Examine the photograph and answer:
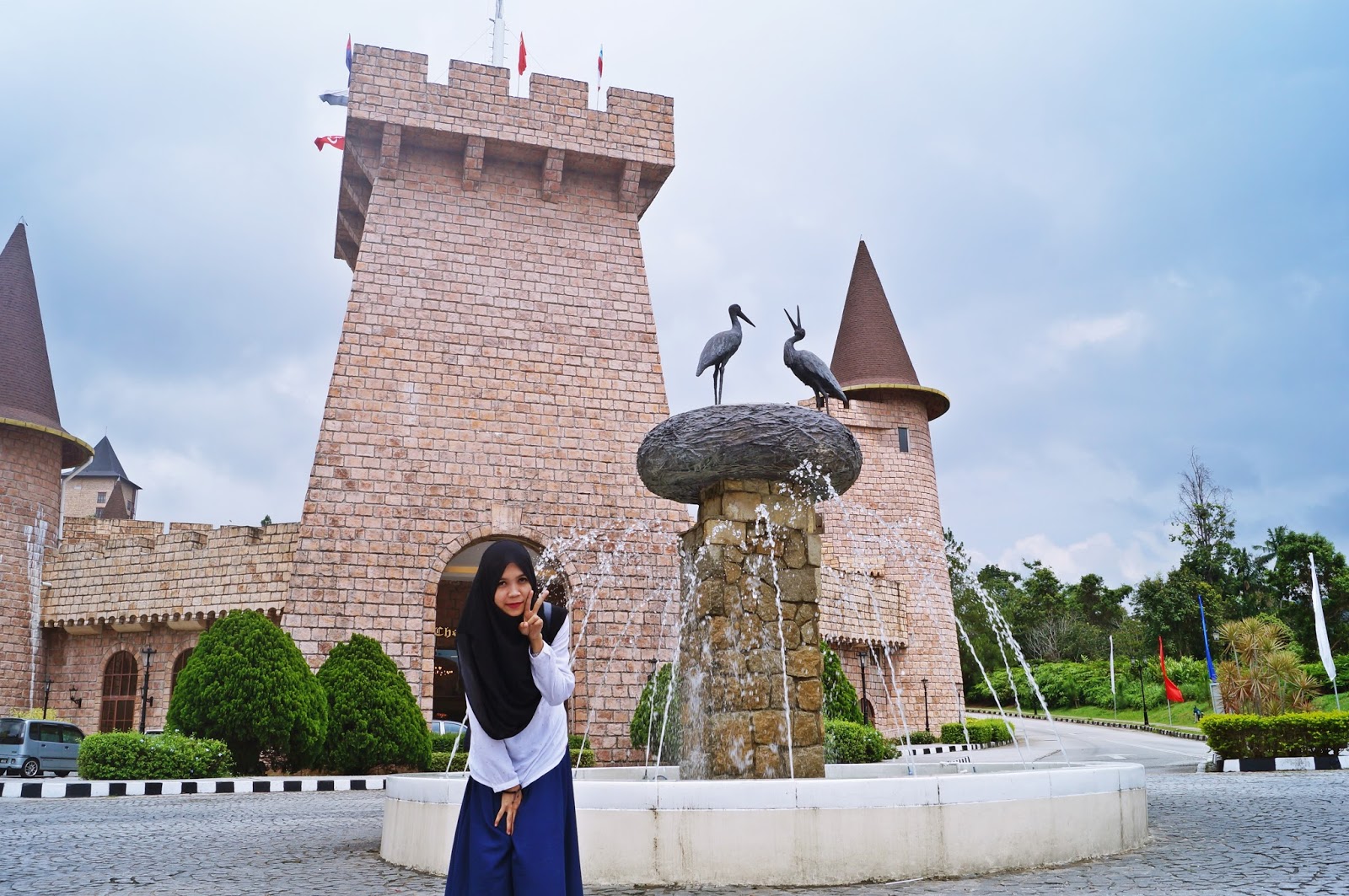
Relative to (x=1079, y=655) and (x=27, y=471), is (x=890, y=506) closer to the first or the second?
(x=27, y=471)

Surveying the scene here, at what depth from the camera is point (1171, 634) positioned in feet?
117

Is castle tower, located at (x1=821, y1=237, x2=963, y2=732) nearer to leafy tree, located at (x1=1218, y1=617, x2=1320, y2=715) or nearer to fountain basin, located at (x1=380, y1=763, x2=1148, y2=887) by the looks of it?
leafy tree, located at (x1=1218, y1=617, x2=1320, y2=715)

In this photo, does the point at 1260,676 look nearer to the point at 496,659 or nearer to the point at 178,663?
the point at 496,659

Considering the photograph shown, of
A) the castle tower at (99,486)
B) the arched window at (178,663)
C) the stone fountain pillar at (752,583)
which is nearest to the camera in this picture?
the stone fountain pillar at (752,583)

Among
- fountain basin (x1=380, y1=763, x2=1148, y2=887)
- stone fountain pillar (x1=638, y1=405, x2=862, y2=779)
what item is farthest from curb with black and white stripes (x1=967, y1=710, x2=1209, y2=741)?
fountain basin (x1=380, y1=763, x2=1148, y2=887)

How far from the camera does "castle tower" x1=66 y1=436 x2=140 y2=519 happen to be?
43125mm

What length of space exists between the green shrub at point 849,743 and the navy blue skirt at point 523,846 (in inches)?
410

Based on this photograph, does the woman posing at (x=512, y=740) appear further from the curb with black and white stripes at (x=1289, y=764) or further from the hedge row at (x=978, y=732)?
the hedge row at (x=978, y=732)

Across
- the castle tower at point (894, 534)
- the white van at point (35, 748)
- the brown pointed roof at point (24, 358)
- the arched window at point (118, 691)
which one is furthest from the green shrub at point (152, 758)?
the castle tower at point (894, 534)

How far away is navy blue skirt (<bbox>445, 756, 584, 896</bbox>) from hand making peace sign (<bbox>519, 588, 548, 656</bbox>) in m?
0.36

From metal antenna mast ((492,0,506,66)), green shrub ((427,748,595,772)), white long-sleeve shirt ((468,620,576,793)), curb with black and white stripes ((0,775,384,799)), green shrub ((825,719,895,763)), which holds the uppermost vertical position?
metal antenna mast ((492,0,506,66))

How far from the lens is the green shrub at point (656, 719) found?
13.5m

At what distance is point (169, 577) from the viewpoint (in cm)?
1847

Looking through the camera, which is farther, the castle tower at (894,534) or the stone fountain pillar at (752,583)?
the castle tower at (894,534)
